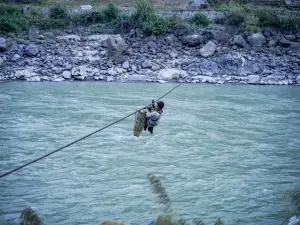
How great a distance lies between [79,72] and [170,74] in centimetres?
465

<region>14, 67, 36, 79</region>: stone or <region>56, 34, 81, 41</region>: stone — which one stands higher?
<region>56, 34, 81, 41</region>: stone

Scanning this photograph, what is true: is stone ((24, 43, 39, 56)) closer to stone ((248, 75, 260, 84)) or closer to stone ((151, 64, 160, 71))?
stone ((151, 64, 160, 71))

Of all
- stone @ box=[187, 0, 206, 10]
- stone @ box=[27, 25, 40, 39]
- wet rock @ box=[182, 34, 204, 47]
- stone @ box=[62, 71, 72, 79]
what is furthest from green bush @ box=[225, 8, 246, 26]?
stone @ box=[27, 25, 40, 39]

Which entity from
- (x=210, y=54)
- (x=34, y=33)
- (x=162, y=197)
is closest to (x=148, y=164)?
(x=162, y=197)

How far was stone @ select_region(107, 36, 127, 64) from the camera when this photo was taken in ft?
57.9

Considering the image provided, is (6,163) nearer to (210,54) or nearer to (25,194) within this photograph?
(25,194)

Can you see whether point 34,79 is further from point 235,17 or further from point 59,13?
point 235,17

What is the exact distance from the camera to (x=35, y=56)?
1742cm

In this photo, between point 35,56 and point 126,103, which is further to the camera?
point 35,56

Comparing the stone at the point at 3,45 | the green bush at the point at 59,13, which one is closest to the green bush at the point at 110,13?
the green bush at the point at 59,13

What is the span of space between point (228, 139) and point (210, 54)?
10.7 metres

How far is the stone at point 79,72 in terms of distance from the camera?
16253 mm

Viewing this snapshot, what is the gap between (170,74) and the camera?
16625mm

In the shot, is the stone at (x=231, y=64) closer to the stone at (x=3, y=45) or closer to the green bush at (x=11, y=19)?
the stone at (x=3, y=45)
